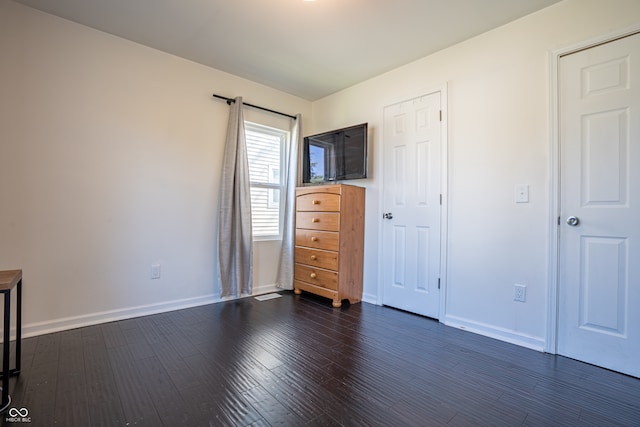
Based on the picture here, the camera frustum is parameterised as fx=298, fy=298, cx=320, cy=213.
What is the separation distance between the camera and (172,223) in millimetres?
2814

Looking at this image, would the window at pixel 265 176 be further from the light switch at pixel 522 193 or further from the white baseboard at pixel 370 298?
the light switch at pixel 522 193

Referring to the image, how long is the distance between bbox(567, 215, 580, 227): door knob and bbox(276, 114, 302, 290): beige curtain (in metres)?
2.50

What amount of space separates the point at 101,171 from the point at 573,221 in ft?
11.5

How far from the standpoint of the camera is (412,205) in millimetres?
2840

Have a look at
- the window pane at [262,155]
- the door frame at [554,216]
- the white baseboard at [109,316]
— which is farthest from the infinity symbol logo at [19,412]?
the door frame at [554,216]

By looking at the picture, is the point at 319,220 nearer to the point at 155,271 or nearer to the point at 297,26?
the point at 155,271

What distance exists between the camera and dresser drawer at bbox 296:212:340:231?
303 cm

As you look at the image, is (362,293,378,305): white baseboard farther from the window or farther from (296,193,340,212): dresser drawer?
the window

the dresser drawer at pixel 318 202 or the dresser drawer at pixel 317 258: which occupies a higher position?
the dresser drawer at pixel 318 202

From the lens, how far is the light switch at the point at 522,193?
2141 millimetres

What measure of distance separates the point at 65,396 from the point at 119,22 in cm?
256

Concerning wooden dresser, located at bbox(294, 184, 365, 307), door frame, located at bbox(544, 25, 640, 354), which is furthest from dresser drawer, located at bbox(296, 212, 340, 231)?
door frame, located at bbox(544, 25, 640, 354)

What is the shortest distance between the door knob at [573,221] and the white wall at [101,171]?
117 inches

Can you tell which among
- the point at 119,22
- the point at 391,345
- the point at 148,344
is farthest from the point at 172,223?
the point at 391,345
